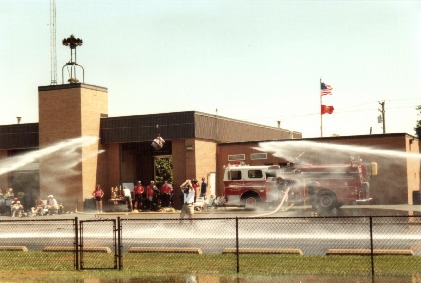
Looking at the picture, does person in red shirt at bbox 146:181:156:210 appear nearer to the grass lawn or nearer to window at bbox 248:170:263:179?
window at bbox 248:170:263:179

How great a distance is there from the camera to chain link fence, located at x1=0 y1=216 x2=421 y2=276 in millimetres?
15070

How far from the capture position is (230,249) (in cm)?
1772

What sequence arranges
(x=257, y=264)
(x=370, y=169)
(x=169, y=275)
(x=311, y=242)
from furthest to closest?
1. (x=370, y=169)
2. (x=311, y=242)
3. (x=257, y=264)
4. (x=169, y=275)

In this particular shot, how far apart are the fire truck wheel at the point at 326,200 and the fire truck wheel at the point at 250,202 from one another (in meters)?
3.94

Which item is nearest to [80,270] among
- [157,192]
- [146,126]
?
[157,192]

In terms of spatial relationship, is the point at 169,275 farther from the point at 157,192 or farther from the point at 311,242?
the point at 157,192

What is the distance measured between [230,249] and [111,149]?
97.2ft

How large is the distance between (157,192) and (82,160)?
17.7 feet

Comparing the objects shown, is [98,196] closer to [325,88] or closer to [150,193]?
[150,193]

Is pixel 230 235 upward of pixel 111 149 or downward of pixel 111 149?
downward

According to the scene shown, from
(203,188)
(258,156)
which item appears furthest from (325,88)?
(203,188)

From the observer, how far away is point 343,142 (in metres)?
43.6

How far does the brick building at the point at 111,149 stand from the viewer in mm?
42719

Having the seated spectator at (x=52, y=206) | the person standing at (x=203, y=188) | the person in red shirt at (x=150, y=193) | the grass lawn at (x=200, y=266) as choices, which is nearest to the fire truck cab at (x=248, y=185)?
the person standing at (x=203, y=188)
